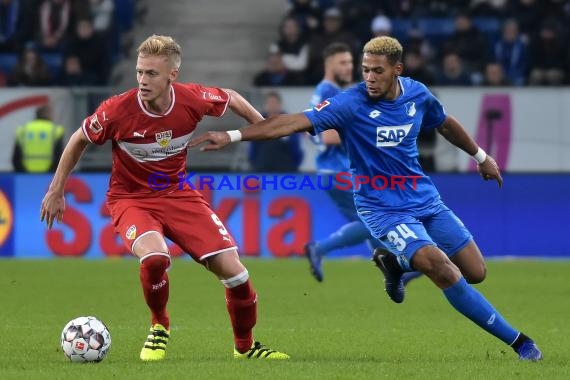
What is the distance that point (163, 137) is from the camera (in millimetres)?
8305

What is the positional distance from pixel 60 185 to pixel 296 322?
3.08 meters

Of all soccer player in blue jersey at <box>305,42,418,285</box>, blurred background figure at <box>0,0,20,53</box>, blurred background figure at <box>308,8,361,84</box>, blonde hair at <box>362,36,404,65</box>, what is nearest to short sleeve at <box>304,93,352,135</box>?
blonde hair at <box>362,36,404,65</box>

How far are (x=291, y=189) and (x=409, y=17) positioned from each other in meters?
5.55

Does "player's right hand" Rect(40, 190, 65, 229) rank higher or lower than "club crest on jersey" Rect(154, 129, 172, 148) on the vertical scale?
lower

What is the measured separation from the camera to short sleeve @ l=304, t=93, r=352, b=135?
327 inches

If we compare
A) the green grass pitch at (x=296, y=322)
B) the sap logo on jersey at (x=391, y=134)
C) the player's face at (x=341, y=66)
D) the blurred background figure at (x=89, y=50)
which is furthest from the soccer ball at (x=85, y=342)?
the blurred background figure at (x=89, y=50)

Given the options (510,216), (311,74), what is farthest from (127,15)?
(510,216)

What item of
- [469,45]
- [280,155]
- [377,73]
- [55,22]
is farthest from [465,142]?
[55,22]

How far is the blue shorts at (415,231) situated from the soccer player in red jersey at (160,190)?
0.94 m

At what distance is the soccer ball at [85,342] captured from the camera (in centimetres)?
801

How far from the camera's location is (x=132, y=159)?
838 centimetres

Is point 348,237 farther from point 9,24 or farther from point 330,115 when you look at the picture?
point 9,24

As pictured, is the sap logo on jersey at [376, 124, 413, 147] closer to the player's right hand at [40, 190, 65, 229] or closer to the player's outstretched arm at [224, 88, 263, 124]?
the player's outstretched arm at [224, 88, 263, 124]

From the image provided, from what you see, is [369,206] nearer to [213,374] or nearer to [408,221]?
[408,221]
